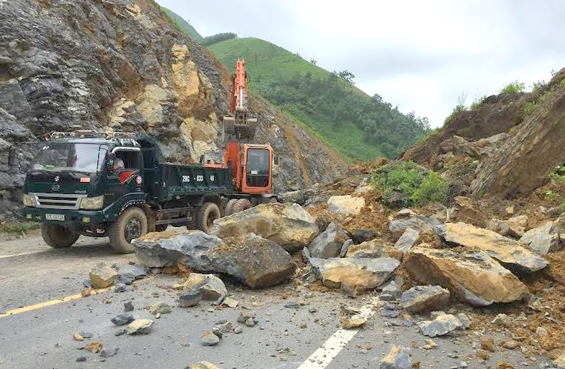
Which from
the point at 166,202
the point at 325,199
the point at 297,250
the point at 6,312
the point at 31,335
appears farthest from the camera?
the point at 325,199

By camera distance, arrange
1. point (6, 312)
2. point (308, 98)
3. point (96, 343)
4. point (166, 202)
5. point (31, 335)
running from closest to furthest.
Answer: point (96, 343) → point (31, 335) → point (6, 312) → point (166, 202) → point (308, 98)

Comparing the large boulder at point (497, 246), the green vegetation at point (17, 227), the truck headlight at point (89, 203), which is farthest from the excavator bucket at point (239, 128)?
the large boulder at point (497, 246)

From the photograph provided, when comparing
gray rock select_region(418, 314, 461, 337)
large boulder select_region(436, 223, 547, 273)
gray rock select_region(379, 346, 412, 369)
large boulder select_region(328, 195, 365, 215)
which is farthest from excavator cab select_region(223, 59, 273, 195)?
gray rock select_region(379, 346, 412, 369)

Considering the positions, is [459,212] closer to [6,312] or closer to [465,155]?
[465,155]

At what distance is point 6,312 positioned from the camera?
542 centimetres

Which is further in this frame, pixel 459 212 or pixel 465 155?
pixel 465 155

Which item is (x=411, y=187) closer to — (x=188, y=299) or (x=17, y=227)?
(x=188, y=299)

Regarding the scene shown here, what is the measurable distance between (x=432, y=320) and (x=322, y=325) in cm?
116

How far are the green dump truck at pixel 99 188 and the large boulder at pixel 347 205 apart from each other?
3868mm

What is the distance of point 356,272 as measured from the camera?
20.4 ft

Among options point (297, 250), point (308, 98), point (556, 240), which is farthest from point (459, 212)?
point (308, 98)

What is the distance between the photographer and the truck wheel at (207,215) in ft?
41.0

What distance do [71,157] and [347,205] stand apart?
20.1 ft

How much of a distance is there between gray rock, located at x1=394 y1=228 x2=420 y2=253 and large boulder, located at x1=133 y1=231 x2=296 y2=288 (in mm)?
1793
